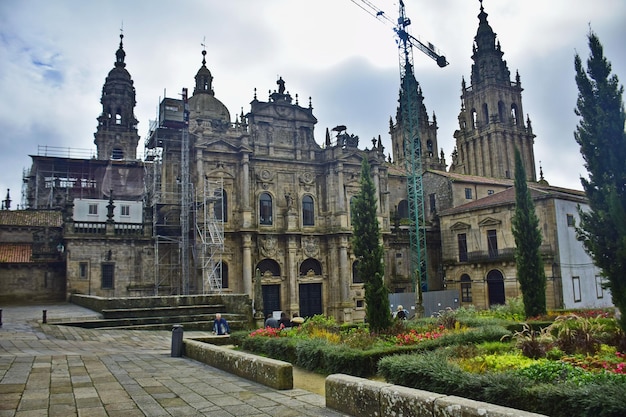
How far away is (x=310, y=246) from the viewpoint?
39156 mm

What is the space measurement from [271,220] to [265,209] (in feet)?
3.20

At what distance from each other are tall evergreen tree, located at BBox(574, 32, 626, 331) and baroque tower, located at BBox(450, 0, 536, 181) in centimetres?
5400

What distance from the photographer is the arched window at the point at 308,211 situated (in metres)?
39.8

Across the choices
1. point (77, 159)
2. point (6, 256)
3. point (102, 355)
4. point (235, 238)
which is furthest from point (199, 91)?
point (102, 355)

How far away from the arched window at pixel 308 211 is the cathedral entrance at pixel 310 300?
5.04 m

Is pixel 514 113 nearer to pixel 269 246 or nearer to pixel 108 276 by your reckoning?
pixel 269 246

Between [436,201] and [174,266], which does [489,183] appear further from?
[174,266]

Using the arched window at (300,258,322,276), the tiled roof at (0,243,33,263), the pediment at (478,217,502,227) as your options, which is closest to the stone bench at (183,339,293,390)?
the tiled roof at (0,243,33,263)

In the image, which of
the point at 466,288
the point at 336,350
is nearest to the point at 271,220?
the point at 466,288

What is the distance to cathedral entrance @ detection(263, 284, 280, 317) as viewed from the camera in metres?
36.9

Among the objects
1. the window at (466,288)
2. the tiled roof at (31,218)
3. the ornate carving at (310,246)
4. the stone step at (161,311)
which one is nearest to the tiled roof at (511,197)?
the window at (466,288)

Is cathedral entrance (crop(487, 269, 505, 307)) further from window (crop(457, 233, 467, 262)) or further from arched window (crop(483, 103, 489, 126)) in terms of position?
arched window (crop(483, 103, 489, 126))

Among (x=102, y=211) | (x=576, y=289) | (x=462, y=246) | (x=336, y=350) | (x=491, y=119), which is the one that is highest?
(x=491, y=119)

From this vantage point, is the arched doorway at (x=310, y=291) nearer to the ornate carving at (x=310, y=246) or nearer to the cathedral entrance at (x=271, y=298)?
the ornate carving at (x=310, y=246)
